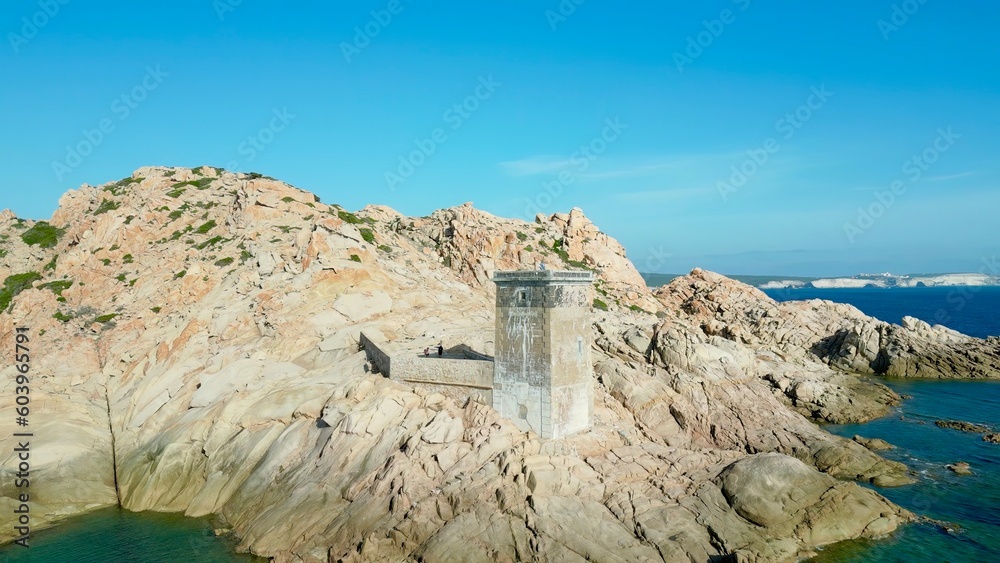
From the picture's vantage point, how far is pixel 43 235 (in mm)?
48781

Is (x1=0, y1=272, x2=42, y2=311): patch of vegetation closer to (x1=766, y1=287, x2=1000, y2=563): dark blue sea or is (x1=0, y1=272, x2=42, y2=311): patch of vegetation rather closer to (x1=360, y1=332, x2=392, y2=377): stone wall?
(x1=360, y1=332, x2=392, y2=377): stone wall

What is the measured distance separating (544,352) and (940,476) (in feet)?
58.8

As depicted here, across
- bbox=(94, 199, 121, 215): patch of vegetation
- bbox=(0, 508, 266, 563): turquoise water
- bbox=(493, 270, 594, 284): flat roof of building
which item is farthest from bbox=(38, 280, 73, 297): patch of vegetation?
bbox=(493, 270, 594, 284): flat roof of building

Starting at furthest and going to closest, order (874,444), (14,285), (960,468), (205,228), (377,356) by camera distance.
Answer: (205,228)
(14,285)
(874,444)
(377,356)
(960,468)

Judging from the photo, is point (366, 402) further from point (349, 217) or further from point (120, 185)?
point (120, 185)

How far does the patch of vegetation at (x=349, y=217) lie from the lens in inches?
1828


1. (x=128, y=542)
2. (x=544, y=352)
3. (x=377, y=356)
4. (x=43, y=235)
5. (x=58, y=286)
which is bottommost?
(x=128, y=542)

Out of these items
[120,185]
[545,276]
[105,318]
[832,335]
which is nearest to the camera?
[545,276]

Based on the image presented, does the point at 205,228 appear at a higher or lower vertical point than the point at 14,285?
higher

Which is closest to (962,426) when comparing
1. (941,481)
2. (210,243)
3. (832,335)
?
(941,481)

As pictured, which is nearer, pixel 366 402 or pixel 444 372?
pixel 444 372

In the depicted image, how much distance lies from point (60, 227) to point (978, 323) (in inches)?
4799

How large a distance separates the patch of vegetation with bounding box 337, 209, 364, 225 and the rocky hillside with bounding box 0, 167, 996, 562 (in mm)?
380

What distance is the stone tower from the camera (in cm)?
2217
